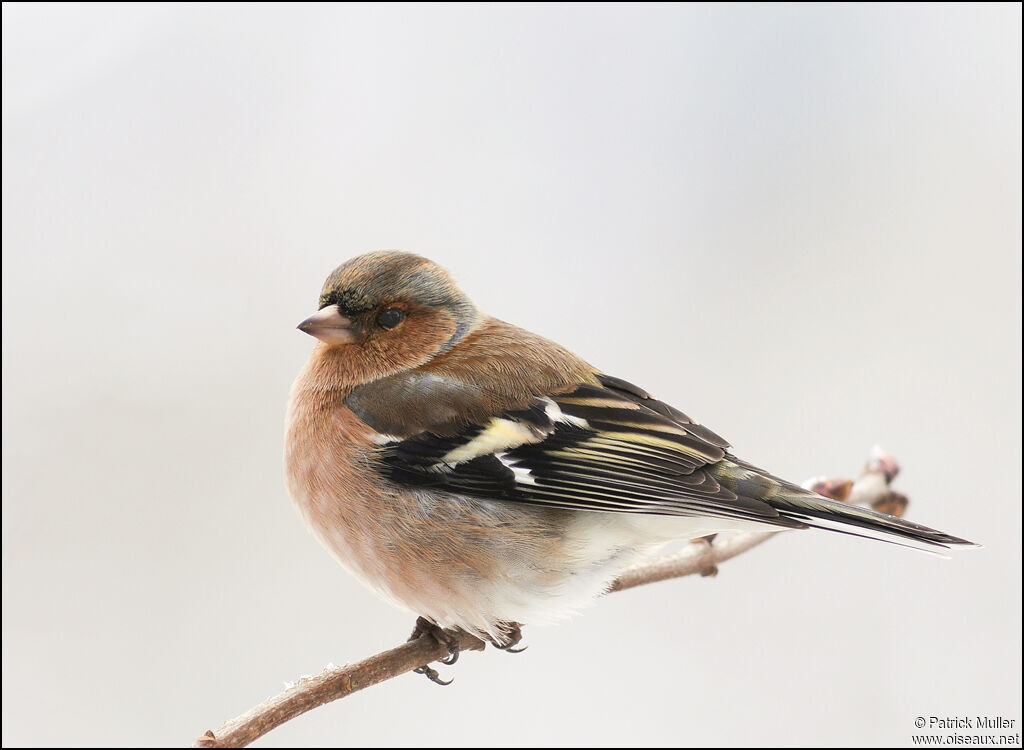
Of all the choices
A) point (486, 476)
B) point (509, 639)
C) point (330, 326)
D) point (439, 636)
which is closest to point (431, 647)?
point (439, 636)

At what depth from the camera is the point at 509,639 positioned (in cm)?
202

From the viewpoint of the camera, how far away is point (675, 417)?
2004mm

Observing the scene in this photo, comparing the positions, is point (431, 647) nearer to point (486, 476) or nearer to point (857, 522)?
point (486, 476)

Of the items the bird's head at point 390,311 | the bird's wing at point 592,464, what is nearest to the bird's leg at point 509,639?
the bird's wing at point 592,464

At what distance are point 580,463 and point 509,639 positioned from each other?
0.49 meters

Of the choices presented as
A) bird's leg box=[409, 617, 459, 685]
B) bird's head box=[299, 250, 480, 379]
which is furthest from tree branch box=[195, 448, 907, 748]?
bird's head box=[299, 250, 480, 379]

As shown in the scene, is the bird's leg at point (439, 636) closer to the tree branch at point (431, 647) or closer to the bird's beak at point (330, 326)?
the tree branch at point (431, 647)

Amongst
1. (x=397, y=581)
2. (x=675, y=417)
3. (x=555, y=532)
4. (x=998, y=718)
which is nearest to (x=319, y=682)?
(x=397, y=581)

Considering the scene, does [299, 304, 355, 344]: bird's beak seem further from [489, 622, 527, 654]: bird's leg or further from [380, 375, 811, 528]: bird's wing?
[489, 622, 527, 654]: bird's leg

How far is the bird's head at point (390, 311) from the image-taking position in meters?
1.87

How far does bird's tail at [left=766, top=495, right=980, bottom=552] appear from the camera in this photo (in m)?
1.45

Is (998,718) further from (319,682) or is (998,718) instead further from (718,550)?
(319,682)

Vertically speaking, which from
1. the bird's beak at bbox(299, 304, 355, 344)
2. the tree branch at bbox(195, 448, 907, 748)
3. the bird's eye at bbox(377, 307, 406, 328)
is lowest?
the tree branch at bbox(195, 448, 907, 748)

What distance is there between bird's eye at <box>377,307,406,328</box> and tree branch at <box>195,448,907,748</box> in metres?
0.65
